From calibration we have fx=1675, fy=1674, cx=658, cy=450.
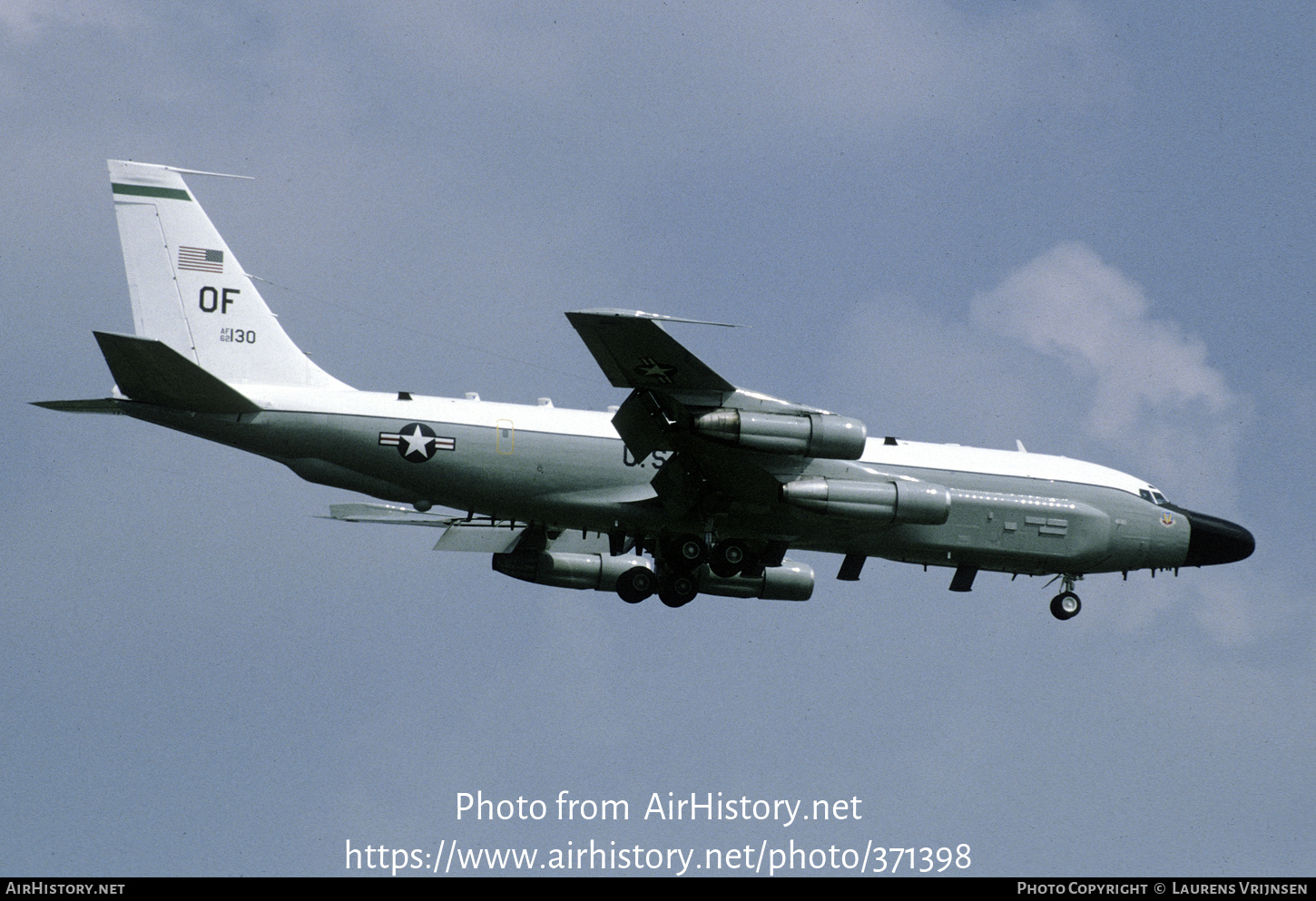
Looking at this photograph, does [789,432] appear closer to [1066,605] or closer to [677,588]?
[677,588]

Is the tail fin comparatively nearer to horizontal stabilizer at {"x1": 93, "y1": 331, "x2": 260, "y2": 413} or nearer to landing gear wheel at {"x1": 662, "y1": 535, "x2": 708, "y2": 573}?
horizontal stabilizer at {"x1": 93, "y1": 331, "x2": 260, "y2": 413}

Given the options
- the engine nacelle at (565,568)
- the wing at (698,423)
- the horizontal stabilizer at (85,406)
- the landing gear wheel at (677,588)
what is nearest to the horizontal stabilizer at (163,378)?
the horizontal stabilizer at (85,406)

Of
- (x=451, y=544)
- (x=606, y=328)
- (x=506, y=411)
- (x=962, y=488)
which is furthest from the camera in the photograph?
(x=451, y=544)

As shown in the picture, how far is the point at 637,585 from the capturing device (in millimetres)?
39406

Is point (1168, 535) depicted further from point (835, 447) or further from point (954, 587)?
point (835, 447)

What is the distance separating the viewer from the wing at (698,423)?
30.0 meters

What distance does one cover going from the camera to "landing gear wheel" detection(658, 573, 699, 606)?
1432 inches

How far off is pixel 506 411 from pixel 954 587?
1107cm

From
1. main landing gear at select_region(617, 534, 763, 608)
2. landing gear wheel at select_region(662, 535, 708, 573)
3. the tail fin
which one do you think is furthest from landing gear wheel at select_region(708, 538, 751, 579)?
the tail fin

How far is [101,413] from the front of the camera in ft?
106

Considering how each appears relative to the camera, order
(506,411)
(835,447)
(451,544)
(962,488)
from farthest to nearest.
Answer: (451,544) < (962,488) < (506,411) < (835,447)

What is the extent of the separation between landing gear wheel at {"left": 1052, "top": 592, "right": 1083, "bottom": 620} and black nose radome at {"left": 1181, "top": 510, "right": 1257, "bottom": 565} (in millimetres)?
2825

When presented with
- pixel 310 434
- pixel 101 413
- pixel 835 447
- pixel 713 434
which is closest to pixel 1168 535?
pixel 835 447
